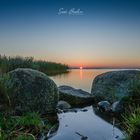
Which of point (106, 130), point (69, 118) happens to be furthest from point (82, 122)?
point (106, 130)

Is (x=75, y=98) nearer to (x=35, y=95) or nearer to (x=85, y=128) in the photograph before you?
(x=35, y=95)

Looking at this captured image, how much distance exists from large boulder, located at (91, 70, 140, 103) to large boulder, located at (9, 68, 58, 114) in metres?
2.41

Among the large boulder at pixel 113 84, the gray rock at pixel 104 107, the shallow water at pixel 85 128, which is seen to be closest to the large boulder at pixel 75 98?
the large boulder at pixel 113 84

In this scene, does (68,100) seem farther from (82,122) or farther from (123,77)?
(82,122)

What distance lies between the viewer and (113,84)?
31.6 ft

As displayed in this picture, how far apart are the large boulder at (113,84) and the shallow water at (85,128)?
→ 1968mm

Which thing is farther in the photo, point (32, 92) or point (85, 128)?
point (32, 92)

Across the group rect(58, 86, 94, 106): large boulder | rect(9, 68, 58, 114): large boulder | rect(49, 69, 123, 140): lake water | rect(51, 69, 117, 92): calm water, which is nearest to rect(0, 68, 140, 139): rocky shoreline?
rect(9, 68, 58, 114): large boulder

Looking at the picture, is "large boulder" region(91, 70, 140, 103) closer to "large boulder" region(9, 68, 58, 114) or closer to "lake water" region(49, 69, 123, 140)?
"lake water" region(49, 69, 123, 140)

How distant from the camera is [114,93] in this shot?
9.20 m

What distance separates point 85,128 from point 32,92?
1981mm

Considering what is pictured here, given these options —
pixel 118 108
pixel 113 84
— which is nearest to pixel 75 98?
pixel 113 84

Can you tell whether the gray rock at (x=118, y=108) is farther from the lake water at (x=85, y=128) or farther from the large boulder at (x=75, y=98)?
the large boulder at (x=75, y=98)

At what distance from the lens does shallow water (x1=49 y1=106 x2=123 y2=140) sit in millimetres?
5039
